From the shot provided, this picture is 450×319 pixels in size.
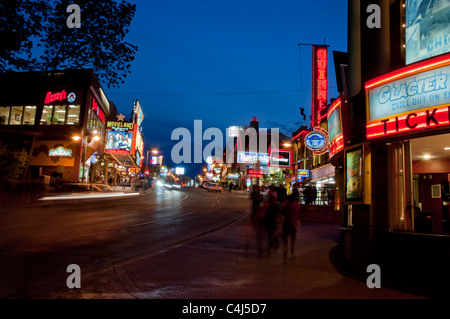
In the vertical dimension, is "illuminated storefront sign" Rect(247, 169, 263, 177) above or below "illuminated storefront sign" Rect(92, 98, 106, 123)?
below

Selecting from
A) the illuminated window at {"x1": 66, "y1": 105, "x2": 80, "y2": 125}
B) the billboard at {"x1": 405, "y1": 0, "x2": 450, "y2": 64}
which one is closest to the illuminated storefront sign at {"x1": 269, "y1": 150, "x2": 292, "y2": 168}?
the illuminated window at {"x1": 66, "y1": 105, "x2": 80, "y2": 125}

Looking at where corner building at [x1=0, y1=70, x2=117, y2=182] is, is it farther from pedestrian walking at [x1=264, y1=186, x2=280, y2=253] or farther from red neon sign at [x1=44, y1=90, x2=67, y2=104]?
pedestrian walking at [x1=264, y1=186, x2=280, y2=253]

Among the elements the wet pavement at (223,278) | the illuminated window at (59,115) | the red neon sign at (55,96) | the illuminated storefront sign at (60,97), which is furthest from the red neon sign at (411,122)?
the red neon sign at (55,96)

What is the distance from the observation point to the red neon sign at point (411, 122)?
6137 mm

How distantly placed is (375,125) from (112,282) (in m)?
6.49

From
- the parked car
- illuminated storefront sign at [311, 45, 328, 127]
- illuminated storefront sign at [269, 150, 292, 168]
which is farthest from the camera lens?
the parked car

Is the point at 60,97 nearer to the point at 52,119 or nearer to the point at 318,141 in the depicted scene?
the point at 52,119

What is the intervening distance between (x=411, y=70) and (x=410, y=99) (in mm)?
610

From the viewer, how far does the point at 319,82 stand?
2512cm

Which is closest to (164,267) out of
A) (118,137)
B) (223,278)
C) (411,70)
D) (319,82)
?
(223,278)

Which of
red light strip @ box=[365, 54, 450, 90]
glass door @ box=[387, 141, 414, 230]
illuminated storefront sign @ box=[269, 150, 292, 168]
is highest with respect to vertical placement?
illuminated storefront sign @ box=[269, 150, 292, 168]

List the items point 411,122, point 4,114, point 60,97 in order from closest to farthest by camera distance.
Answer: point 411,122
point 60,97
point 4,114

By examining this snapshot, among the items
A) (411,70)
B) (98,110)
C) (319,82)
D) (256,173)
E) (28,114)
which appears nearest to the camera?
(411,70)

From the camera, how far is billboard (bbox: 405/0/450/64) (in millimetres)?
7168
